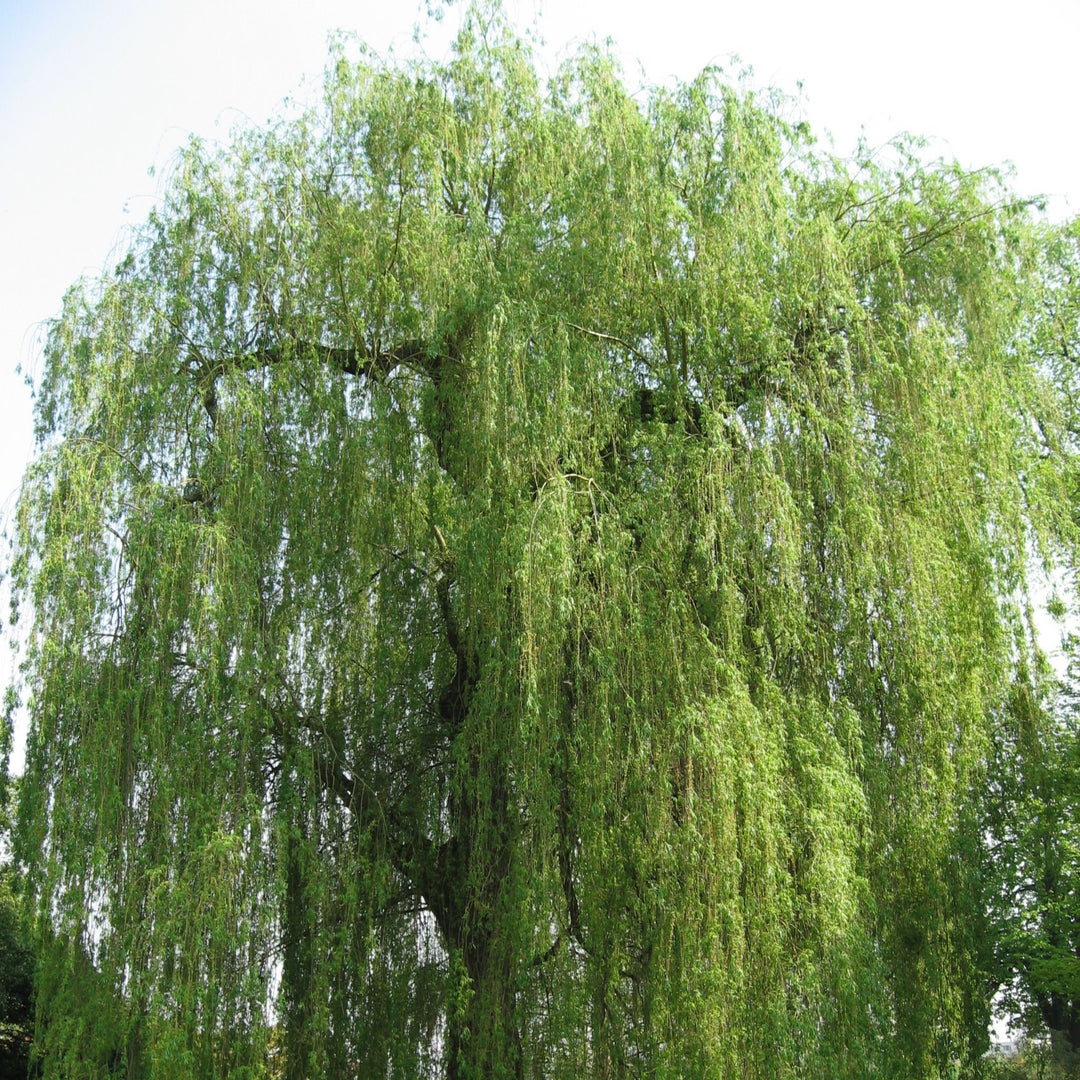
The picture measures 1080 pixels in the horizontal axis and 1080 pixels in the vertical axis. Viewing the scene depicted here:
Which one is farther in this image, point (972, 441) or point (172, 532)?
point (972, 441)

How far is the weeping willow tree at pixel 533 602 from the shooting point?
18.8ft

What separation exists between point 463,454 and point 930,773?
339 cm

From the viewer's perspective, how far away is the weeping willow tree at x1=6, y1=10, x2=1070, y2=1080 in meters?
5.72

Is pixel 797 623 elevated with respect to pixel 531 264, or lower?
lower

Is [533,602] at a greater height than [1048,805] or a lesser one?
greater

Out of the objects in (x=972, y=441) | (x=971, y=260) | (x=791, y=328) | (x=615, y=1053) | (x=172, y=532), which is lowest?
(x=615, y=1053)

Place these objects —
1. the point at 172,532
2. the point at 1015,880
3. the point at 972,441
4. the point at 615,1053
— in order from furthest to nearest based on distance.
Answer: the point at 1015,880 → the point at 972,441 → the point at 172,532 → the point at 615,1053

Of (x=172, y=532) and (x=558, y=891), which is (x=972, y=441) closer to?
(x=558, y=891)

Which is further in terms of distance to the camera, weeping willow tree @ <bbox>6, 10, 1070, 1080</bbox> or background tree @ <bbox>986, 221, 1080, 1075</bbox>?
background tree @ <bbox>986, 221, 1080, 1075</bbox>

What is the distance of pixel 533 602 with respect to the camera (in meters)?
5.96

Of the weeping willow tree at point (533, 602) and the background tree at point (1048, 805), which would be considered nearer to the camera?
the weeping willow tree at point (533, 602)

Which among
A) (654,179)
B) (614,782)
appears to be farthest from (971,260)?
(614,782)

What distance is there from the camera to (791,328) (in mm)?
7129

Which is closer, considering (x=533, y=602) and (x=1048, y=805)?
(x=533, y=602)
